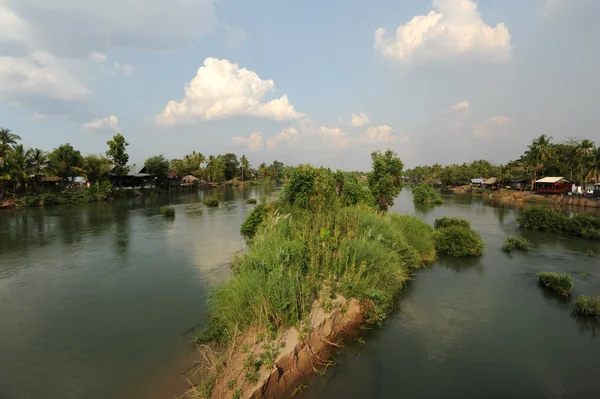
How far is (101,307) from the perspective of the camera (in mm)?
9203

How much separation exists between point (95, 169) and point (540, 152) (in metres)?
72.7

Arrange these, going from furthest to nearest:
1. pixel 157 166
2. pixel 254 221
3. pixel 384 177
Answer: pixel 157 166, pixel 254 221, pixel 384 177

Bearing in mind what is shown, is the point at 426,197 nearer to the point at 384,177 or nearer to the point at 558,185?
the point at 558,185

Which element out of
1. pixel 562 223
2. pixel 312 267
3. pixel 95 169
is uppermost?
pixel 95 169

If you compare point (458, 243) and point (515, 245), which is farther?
point (515, 245)

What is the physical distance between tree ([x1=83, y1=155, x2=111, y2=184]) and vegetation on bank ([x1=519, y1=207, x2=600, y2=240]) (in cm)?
5054

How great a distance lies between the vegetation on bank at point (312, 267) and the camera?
6.54 meters

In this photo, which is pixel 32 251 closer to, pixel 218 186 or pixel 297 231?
pixel 297 231

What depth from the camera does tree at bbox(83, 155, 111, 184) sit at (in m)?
41.2

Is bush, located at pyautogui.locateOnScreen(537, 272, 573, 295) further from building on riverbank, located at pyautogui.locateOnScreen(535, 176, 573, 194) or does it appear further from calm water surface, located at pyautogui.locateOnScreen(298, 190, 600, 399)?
building on riverbank, located at pyautogui.locateOnScreen(535, 176, 573, 194)

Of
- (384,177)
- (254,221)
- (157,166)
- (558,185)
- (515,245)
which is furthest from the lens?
(157,166)

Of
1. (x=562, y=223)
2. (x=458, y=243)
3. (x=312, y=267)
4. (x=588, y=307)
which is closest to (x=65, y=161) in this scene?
(x=312, y=267)

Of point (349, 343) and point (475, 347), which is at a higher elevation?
point (349, 343)

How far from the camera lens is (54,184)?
41.1 metres
